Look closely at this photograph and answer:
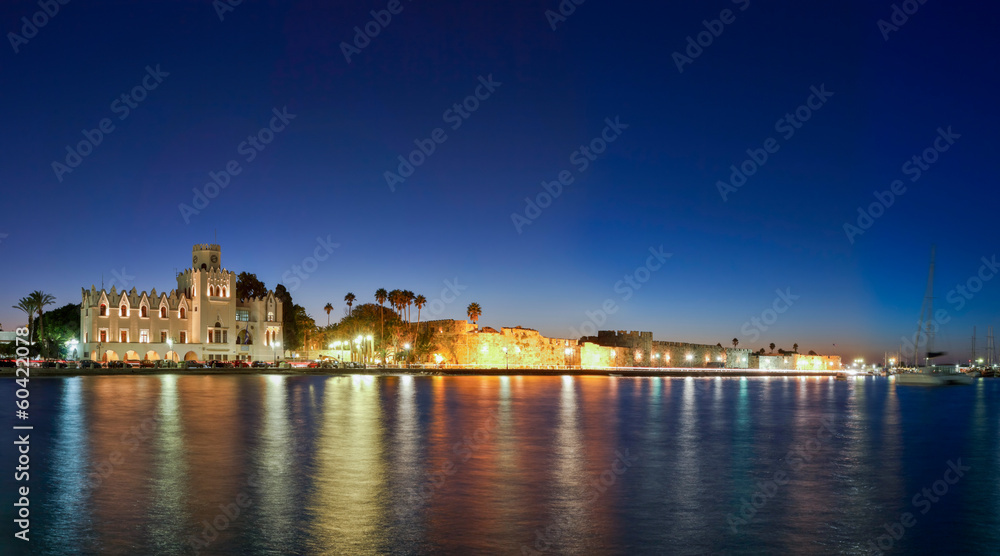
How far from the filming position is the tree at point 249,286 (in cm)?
9419

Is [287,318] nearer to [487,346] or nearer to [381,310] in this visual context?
[381,310]

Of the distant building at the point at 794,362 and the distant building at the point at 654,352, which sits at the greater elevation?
the distant building at the point at 654,352

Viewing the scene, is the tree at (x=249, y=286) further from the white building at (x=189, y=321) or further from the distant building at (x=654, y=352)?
the distant building at (x=654, y=352)

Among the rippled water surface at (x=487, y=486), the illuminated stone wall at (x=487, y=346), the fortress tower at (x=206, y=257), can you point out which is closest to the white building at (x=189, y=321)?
the fortress tower at (x=206, y=257)

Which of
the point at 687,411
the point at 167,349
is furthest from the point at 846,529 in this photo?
the point at 167,349

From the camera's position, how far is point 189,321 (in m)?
76.6

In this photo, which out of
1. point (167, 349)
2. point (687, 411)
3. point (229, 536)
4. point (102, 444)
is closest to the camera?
point (229, 536)

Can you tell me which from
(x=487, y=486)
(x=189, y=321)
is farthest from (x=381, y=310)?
(x=487, y=486)

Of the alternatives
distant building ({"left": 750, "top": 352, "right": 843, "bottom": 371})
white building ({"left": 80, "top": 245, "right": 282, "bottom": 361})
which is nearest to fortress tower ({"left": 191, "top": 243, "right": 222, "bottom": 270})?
white building ({"left": 80, "top": 245, "right": 282, "bottom": 361})

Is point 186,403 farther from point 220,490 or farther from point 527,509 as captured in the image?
point 527,509

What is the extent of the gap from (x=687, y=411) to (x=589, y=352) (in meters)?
64.8

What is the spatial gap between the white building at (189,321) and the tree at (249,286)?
1156 cm

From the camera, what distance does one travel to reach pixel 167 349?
74.5 meters

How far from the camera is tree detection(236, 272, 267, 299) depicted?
9419 centimetres
